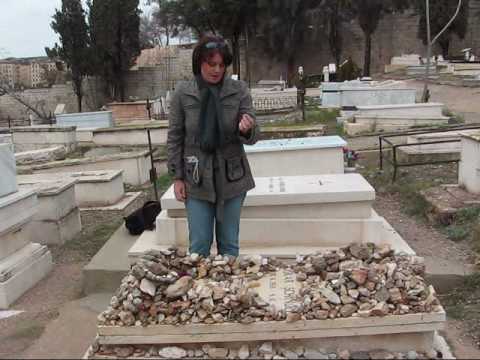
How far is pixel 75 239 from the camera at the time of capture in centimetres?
565

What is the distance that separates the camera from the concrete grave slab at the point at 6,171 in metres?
4.12

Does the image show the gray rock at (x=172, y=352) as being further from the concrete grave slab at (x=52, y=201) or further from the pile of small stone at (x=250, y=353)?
the concrete grave slab at (x=52, y=201)

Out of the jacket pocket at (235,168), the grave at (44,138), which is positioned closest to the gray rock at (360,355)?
the jacket pocket at (235,168)

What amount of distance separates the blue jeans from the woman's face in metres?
0.68

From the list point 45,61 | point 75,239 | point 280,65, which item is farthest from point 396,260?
point 45,61

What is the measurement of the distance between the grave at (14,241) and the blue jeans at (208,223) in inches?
67.1

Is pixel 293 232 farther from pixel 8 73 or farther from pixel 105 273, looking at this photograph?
pixel 8 73

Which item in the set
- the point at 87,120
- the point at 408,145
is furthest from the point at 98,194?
the point at 87,120

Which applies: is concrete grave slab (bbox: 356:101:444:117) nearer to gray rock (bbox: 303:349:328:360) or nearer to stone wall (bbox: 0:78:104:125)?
gray rock (bbox: 303:349:328:360)

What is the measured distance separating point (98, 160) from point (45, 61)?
121 feet

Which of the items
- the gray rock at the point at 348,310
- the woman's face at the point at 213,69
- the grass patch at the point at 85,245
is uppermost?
the woman's face at the point at 213,69

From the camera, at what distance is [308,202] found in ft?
12.6


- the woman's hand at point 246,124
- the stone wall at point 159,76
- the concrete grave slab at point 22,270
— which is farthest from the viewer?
the stone wall at point 159,76

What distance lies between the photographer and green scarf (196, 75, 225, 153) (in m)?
2.90
